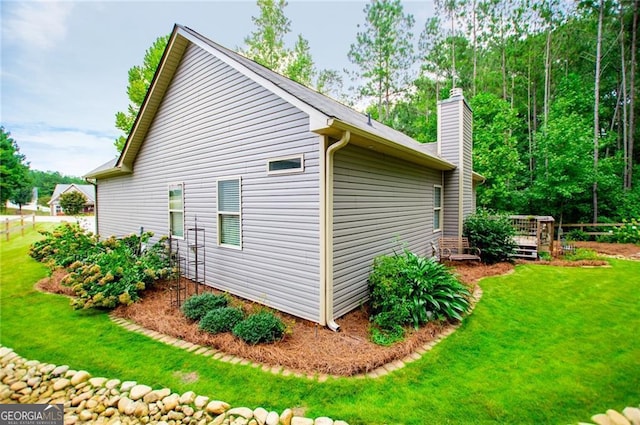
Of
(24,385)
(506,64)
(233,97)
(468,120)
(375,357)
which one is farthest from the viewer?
(506,64)

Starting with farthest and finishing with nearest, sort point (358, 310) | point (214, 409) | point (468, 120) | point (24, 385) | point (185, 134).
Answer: point (468, 120) < point (185, 134) < point (358, 310) < point (24, 385) < point (214, 409)

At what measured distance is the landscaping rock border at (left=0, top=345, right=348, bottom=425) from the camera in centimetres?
247

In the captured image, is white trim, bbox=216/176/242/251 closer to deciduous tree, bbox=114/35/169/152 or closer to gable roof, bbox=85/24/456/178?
gable roof, bbox=85/24/456/178

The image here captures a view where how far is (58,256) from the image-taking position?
7.21 metres

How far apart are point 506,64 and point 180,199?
2190 cm

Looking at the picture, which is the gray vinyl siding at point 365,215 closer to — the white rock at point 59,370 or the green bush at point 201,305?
the green bush at point 201,305

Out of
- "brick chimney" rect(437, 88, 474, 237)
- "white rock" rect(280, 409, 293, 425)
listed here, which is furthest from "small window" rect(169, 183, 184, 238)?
"brick chimney" rect(437, 88, 474, 237)

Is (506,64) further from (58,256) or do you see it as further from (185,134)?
(58,256)

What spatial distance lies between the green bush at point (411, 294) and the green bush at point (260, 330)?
60.7 inches

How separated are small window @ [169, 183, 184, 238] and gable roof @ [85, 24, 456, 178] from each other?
7.44ft

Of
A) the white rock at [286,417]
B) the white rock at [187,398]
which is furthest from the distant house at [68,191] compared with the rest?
the white rock at [286,417]

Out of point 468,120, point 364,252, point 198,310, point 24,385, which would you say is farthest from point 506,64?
point 24,385

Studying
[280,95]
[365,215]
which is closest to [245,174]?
[280,95]

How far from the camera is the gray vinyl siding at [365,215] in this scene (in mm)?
4383
